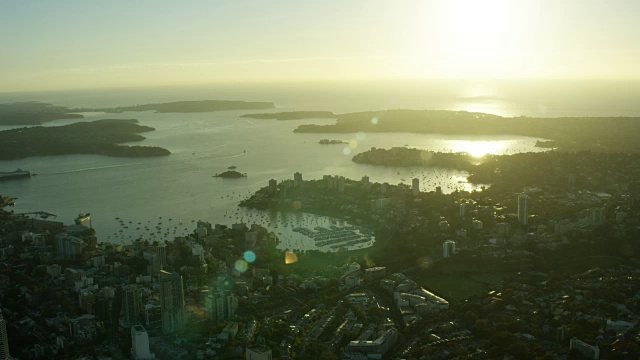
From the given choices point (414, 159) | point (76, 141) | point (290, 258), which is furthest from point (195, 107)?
point (290, 258)

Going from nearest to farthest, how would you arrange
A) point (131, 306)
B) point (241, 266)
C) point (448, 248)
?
point (131, 306) → point (241, 266) → point (448, 248)

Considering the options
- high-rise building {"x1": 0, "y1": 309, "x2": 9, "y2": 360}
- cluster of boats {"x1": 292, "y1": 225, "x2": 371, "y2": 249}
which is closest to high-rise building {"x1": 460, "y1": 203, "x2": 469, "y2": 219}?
cluster of boats {"x1": 292, "y1": 225, "x2": 371, "y2": 249}

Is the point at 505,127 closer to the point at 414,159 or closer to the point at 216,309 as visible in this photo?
the point at 414,159

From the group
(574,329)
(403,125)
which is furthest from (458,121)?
(574,329)

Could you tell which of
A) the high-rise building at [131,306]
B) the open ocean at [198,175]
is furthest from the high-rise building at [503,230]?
the high-rise building at [131,306]

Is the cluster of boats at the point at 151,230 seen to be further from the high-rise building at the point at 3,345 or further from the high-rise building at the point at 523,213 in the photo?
the high-rise building at the point at 523,213
